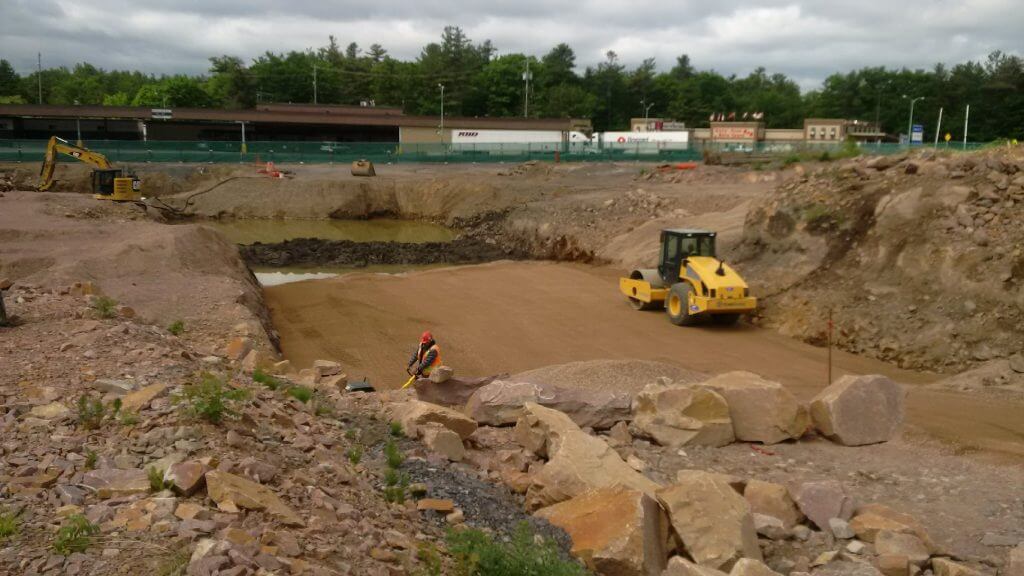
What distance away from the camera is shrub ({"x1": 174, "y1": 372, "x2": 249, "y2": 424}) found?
7.61m

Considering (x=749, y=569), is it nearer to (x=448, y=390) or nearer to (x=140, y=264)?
(x=448, y=390)

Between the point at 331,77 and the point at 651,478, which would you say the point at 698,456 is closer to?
the point at 651,478

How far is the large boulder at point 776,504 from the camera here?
28.6 feet

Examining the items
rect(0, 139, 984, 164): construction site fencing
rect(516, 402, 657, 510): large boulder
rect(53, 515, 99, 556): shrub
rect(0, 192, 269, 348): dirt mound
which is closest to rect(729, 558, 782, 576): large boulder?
rect(516, 402, 657, 510): large boulder

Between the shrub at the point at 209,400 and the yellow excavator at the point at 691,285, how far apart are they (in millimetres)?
12948

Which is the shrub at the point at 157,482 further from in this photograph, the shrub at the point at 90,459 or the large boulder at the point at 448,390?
the large boulder at the point at 448,390

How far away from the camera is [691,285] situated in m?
20.0

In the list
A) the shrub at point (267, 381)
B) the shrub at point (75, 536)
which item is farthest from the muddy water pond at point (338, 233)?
the shrub at point (75, 536)

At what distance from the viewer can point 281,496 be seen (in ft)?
21.6

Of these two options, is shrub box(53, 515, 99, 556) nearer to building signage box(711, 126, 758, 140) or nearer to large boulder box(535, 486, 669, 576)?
large boulder box(535, 486, 669, 576)

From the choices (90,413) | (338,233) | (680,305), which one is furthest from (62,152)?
(90,413)

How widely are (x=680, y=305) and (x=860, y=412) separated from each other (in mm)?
8735

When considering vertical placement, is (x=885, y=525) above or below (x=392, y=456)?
below

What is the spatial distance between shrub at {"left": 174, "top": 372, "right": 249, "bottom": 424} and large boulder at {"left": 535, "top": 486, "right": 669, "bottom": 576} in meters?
3.10
